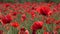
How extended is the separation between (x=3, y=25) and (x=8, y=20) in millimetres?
136

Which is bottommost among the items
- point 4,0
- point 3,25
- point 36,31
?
point 4,0

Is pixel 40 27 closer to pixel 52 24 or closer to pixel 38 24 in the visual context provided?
pixel 38 24

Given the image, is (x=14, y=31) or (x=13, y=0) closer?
(x=14, y=31)

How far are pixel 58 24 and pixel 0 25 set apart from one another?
0.49 m

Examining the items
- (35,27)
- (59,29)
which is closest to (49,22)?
(59,29)

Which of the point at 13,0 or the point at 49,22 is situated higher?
the point at 49,22

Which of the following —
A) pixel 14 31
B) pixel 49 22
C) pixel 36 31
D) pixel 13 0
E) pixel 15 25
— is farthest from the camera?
pixel 13 0

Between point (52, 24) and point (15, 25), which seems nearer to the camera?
point (15, 25)

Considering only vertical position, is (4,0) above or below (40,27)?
below

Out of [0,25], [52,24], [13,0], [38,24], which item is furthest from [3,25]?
[13,0]

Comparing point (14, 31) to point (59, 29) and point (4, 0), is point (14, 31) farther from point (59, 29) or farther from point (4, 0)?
point (4, 0)

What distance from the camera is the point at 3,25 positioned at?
2.25 metres

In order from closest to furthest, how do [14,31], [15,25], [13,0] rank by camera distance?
[14,31] < [15,25] < [13,0]

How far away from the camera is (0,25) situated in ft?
7.29
